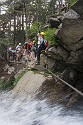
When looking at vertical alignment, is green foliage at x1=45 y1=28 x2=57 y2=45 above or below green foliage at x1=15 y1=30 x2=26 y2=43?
below

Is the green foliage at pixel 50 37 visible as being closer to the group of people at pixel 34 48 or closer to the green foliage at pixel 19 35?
the group of people at pixel 34 48

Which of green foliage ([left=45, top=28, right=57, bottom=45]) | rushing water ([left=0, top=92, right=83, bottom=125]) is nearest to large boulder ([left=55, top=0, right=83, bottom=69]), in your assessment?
green foliage ([left=45, top=28, right=57, bottom=45])

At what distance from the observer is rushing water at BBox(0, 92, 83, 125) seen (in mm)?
11500

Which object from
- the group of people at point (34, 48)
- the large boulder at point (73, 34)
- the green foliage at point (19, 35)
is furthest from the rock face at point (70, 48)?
the green foliage at point (19, 35)

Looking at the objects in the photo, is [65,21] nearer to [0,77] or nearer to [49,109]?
[49,109]

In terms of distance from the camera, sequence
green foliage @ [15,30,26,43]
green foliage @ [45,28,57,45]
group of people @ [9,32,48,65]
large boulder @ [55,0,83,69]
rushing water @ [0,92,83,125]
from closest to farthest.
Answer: rushing water @ [0,92,83,125], large boulder @ [55,0,83,69], green foliage @ [45,28,57,45], group of people @ [9,32,48,65], green foliage @ [15,30,26,43]

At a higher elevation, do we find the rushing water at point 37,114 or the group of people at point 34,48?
the group of people at point 34,48

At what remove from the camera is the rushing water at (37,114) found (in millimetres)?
11500

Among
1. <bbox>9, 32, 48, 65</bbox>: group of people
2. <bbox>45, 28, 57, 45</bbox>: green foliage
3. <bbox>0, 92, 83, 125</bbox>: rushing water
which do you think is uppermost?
<bbox>45, 28, 57, 45</bbox>: green foliage

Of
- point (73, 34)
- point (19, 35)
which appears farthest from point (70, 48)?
point (19, 35)

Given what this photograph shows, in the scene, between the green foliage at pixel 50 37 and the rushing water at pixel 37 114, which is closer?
the rushing water at pixel 37 114

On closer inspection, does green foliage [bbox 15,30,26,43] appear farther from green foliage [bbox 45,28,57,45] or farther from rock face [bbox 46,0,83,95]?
green foliage [bbox 45,28,57,45]

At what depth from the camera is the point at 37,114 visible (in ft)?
42.4

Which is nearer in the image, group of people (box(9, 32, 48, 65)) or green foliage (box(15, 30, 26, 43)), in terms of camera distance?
group of people (box(9, 32, 48, 65))
